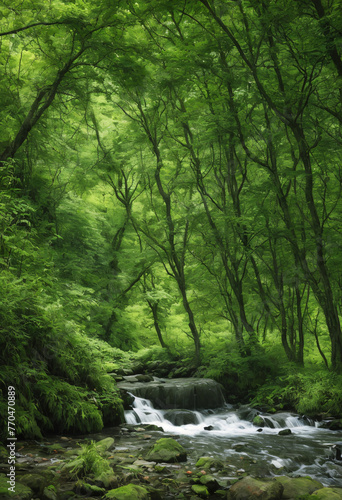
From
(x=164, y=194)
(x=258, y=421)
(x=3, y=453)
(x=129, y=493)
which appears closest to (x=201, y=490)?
(x=129, y=493)

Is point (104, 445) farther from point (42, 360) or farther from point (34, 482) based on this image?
point (42, 360)

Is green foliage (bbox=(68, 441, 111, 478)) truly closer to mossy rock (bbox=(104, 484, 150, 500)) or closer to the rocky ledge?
mossy rock (bbox=(104, 484, 150, 500))

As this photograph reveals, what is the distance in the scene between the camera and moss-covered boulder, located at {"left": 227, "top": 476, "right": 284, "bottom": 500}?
13.0 feet

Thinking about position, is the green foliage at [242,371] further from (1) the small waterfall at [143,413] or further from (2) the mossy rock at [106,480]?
(2) the mossy rock at [106,480]

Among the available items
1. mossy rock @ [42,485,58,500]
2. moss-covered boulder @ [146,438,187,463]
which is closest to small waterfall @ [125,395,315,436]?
moss-covered boulder @ [146,438,187,463]

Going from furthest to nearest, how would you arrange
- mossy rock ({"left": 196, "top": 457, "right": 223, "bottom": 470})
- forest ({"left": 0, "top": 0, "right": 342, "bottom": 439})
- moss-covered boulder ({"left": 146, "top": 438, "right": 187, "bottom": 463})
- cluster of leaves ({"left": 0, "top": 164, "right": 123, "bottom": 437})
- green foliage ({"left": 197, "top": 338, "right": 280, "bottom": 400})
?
green foliage ({"left": 197, "top": 338, "right": 280, "bottom": 400}), forest ({"left": 0, "top": 0, "right": 342, "bottom": 439}), cluster of leaves ({"left": 0, "top": 164, "right": 123, "bottom": 437}), moss-covered boulder ({"left": 146, "top": 438, "right": 187, "bottom": 463}), mossy rock ({"left": 196, "top": 457, "right": 223, "bottom": 470})

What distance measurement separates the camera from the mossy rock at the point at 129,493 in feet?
11.8

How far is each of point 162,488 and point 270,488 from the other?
1.25m

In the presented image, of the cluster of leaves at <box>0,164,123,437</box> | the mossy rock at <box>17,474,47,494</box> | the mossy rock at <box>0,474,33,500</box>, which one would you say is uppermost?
the cluster of leaves at <box>0,164,123,437</box>

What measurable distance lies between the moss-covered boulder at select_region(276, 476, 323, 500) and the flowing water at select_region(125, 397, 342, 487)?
69cm

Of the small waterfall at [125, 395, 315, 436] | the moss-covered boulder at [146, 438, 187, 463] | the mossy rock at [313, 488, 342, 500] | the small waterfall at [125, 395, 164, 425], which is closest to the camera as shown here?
the mossy rock at [313, 488, 342, 500]

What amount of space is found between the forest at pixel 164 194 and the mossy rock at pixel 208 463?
2105 mm

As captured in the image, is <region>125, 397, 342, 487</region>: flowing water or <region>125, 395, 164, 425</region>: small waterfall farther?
<region>125, 395, 164, 425</region>: small waterfall

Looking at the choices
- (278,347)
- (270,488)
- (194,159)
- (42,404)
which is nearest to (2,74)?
(194,159)
